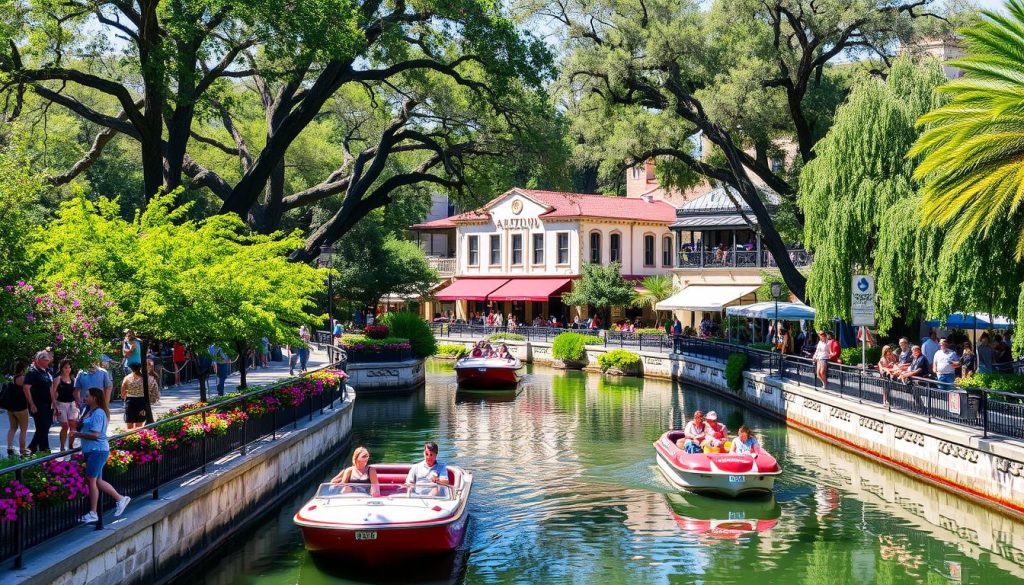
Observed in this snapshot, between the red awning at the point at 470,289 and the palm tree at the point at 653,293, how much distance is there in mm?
10173

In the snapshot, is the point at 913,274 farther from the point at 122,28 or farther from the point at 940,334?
the point at 122,28

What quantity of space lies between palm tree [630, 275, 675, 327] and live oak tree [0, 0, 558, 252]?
22.8m

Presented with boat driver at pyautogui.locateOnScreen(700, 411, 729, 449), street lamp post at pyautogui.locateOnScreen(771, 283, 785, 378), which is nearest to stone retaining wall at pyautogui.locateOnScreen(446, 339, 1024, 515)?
street lamp post at pyautogui.locateOnScreen(771, 283, 785, 378)

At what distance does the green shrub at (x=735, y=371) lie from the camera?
37.3m

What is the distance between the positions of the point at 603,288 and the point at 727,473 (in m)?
38.6

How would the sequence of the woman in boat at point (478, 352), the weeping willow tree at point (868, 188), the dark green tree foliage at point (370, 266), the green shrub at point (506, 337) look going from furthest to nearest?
1. the dark green tree foliage at point (370, 266)
2. the green shrub at point (506, 337)
3. the woman in boat at point (478, 352)
4. the weeping willow tree at point (868, 188)

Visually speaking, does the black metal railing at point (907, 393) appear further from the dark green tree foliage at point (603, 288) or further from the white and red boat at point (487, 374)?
the dark green tree foliage at point (603, 288)

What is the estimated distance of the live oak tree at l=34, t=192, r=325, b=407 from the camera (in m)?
17.6

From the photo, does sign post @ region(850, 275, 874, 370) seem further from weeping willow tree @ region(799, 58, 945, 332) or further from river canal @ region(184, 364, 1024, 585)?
river canal @ region(184, 364, 1024, 585)

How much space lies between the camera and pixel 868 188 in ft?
92.4

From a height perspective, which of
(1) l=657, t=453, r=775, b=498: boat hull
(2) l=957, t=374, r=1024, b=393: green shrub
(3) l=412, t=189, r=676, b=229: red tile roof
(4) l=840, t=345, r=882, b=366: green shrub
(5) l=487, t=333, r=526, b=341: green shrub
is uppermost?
(3) l=412, t=189, r=676, b=229: red tile roof

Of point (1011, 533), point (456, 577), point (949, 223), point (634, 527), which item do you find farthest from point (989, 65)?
point (456, 577)

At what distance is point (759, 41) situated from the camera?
3547cm

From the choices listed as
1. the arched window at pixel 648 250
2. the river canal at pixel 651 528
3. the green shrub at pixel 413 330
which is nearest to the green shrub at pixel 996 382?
the river canal at pixel 651 528
